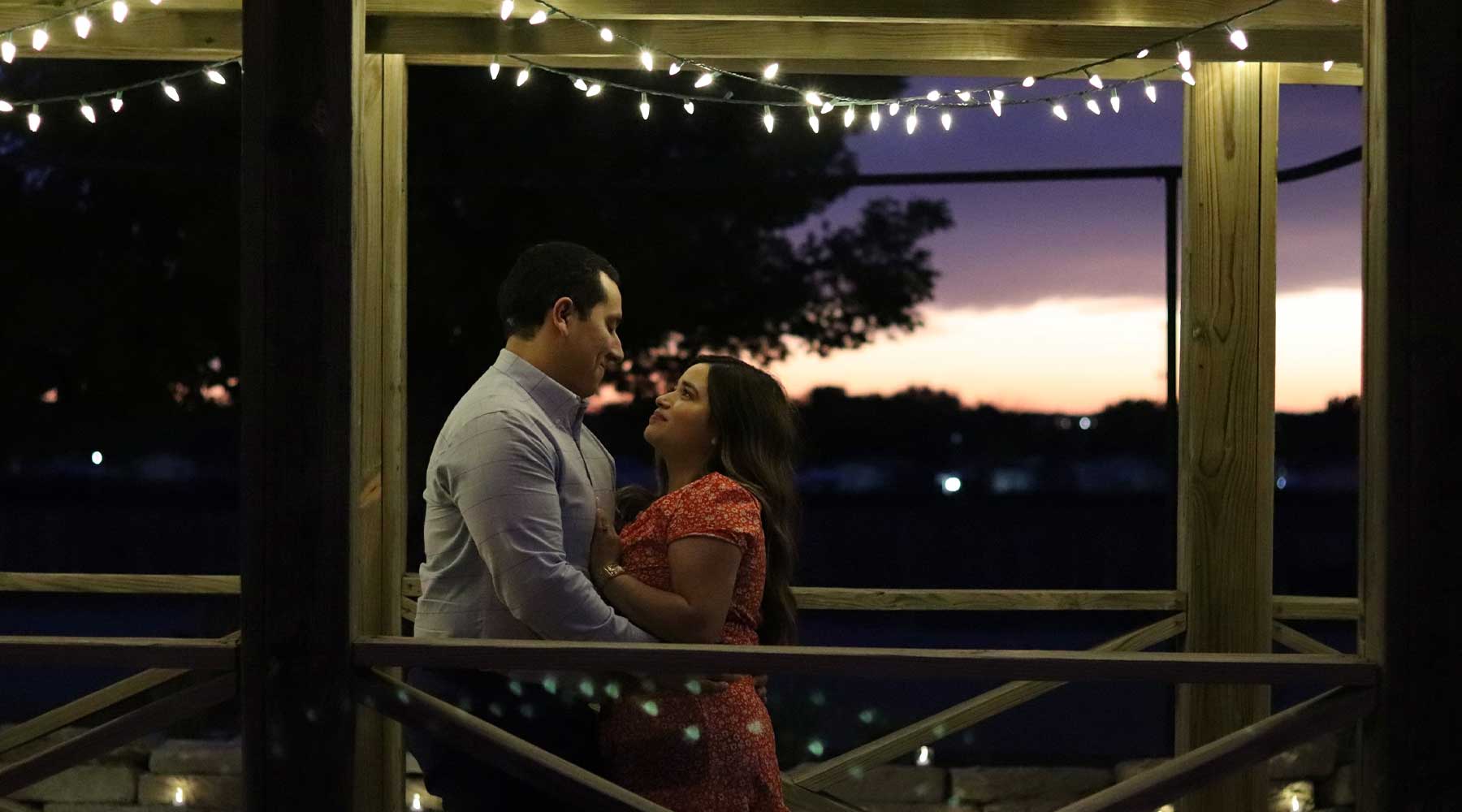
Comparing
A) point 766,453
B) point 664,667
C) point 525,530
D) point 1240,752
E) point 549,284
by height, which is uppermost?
point 549,284

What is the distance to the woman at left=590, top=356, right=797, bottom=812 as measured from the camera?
3117 millimetres

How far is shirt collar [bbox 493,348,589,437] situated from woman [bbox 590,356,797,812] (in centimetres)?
19

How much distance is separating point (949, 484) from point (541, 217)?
10.1m

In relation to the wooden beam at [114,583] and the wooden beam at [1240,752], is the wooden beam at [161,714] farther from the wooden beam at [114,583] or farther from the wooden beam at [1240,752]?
the wooden beam at [114,583]

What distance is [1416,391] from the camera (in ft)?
9.85

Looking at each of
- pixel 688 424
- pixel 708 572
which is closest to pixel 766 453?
pixel 688 424

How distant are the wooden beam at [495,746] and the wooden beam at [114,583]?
2.63 meters

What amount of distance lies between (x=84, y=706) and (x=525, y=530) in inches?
120

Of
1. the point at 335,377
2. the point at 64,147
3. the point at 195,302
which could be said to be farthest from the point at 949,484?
the point at 335,377

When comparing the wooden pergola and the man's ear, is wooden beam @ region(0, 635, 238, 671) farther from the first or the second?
the man's ear

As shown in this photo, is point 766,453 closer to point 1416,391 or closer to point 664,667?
point 664,667

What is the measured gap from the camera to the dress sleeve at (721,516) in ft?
10.2

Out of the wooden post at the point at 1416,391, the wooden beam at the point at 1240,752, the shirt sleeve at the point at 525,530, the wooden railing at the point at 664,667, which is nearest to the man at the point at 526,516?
Result: the shirt sleeve at the point at 525,530

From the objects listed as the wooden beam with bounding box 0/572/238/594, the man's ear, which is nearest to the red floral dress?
the man's ear
